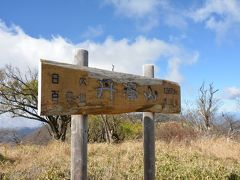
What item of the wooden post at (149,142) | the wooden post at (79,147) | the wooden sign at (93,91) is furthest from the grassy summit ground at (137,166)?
the wooden post at (79,147)

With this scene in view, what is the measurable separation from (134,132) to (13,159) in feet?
34.8

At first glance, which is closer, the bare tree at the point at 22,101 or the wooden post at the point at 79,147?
the wooden post at the point at 79,147

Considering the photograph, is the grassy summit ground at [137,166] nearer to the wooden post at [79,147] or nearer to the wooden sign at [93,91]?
the wooden sign at [93,91]

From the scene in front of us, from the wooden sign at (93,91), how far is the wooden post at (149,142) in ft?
0.70

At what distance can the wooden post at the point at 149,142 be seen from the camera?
492 centimetres

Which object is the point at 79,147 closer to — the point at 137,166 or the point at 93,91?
the point at 93,91

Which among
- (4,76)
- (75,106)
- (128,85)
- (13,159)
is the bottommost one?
(13,159)

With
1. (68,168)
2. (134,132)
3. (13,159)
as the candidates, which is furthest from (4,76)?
(68,168)

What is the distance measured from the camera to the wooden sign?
337cm

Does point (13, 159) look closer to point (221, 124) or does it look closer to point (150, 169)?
point (150, 169)

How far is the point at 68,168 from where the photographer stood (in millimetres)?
7316

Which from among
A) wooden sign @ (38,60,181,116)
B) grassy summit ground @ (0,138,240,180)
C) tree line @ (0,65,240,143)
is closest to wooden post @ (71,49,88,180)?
wooden sign @ (38,60,181,116)

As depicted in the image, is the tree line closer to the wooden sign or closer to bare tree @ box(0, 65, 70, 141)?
bare tree @ box(0, 65, 70, 141)

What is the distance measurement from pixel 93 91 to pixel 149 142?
156 cm
